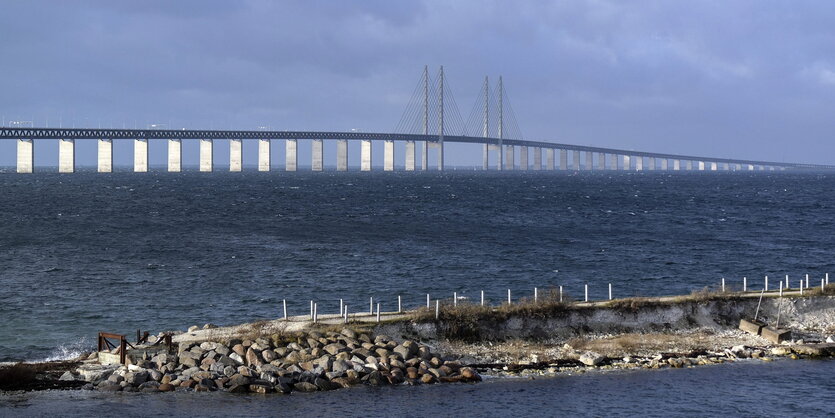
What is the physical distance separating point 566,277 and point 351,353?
2456 cm

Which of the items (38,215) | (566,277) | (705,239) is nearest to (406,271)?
(566,277)

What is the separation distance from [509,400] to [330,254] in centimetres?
3554

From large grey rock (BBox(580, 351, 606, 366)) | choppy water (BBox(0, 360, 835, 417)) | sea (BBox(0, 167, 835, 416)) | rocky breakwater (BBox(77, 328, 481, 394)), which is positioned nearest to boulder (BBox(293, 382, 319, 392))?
rocky breakwater (BBox(77, 328, 481, 394))

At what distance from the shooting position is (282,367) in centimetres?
2739

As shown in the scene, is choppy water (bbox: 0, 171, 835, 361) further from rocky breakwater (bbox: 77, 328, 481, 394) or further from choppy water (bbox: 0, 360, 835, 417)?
choppy water (bbox: 0, 360, 835, 417)

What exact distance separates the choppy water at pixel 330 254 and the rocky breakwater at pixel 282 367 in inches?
276

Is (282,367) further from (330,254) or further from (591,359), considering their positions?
(330,254)

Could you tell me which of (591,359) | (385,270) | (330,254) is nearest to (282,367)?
(591,359)

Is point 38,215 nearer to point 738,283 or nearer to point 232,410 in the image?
point 738,283

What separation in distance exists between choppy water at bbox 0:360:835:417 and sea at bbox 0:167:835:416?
8 centimetres

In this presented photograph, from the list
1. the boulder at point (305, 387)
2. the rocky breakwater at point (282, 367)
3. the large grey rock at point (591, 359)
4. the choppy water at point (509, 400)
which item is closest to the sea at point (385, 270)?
the choppy water at point (509, 400)

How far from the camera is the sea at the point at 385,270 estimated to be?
84.2ft

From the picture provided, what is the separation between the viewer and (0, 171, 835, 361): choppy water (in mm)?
42094

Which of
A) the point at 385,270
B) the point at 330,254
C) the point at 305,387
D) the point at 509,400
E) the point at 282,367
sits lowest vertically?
the point at 509,400
